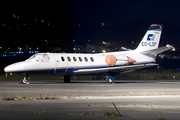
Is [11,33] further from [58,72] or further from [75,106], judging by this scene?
[75,106]

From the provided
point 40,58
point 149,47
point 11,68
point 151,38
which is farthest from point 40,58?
point 151,38

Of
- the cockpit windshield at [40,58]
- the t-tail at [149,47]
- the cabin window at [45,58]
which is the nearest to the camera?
the cockpit windshield at [40,58]

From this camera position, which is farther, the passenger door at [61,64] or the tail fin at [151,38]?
the tail fin at [151,38]

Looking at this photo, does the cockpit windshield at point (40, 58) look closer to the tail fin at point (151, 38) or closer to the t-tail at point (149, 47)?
the t-tail at point (149, 47)

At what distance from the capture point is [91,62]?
111 feet

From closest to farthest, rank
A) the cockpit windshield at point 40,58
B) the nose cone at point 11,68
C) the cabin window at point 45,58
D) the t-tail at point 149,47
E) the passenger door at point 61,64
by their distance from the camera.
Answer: the nose cone at point 11,68, the cockpit windshield at point 40,58, the cabin window at point 45,58, the passenger door at point 61,64, the t-tail at point 149,47

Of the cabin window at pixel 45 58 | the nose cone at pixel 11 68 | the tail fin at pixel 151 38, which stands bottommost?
the nose cone at pixel 11 68

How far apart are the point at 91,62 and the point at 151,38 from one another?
9.22 m

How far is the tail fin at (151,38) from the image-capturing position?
37656 mm

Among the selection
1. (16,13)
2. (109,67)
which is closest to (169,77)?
(109,67)

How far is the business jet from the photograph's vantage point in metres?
29.6

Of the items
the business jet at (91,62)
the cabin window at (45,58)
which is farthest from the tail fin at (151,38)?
the cabin window at (45,58)

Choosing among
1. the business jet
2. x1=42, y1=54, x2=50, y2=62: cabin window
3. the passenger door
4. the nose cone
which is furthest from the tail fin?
the nose cone

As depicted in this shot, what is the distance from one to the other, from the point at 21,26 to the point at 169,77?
→ 155m
